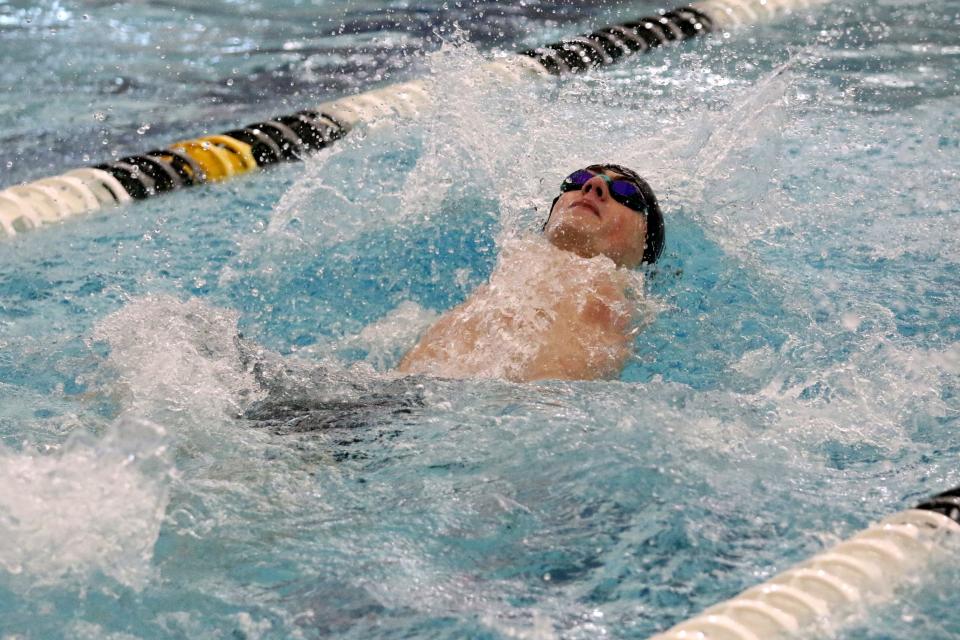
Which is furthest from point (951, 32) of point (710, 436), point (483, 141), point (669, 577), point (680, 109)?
point (669, 577)

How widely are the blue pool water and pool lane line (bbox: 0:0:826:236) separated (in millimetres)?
111

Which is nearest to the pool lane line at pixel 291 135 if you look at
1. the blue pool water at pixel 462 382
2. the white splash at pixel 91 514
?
the blue pool water at pixel 462 382

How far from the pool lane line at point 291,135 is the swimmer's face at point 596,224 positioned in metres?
1.49

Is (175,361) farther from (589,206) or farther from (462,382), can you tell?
(589,206)

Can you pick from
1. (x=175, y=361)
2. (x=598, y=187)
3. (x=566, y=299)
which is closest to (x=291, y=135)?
(x=598, y=187)

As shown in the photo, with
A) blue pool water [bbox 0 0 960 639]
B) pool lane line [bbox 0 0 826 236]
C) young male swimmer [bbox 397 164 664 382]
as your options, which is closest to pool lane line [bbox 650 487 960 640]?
blue pool water [bbox 0 0 960 639]

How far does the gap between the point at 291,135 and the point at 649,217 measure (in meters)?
1.92

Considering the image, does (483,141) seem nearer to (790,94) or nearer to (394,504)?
(790,94)

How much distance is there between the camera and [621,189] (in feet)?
10.5

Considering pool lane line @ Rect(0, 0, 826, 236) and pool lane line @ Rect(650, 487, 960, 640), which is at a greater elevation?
pool lane line @ Rect(0, 0, 826, 236)

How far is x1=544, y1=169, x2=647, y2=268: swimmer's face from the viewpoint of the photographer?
316 cm

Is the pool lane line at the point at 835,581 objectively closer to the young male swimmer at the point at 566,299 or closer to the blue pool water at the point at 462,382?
the blue pool water at the point at 462,382

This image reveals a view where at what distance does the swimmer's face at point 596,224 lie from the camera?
316 cm

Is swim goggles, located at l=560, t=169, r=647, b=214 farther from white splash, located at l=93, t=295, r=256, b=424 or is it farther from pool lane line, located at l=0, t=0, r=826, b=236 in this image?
pool lane line, located at l=0, t=0, r=826, b=236
